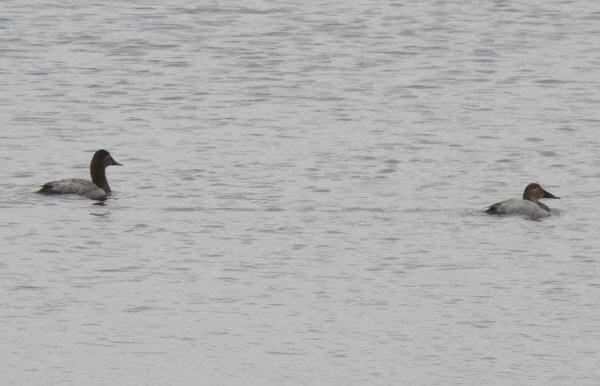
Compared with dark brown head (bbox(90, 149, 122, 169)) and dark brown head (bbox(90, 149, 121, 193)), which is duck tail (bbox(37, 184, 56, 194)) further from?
dark brown head (bbox(90, 149, 122, 169))

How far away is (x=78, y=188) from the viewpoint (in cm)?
2873

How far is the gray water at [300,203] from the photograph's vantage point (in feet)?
63.7

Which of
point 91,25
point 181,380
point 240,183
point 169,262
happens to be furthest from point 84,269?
point 91,25

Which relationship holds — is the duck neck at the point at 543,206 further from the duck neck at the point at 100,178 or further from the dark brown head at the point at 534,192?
the duck neck at the point at 100,178

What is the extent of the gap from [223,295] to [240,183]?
8.24 metres

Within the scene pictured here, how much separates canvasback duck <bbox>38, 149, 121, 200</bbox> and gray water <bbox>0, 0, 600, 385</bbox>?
0.25 m

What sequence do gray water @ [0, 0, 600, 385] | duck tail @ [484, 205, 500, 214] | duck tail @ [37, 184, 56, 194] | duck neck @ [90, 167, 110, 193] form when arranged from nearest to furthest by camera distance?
1. gray water @ [0, 0, 600, 385]
2. duck tail @ [484, 205, 500, 214]
3. duck tail @ [37, 184, 56, 194]
4. duck neck @ [90, 167, 110, 193]

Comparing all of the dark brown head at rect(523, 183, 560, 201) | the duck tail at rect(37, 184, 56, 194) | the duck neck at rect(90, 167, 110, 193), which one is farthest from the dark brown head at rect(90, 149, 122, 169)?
the dark brown head at rect(523, 183, 560, 201)

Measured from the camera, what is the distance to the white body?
28.4 m

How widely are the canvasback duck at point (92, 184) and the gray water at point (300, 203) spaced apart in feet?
0.82

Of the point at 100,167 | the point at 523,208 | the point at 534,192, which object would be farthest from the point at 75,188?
the point at 534,192

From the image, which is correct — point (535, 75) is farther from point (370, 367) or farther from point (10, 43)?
point (370, 367)

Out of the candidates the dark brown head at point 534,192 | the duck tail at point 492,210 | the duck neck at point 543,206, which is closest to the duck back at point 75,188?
the duck tail at point 492,210

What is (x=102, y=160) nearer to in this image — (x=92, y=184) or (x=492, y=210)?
(x=92, y=184)
